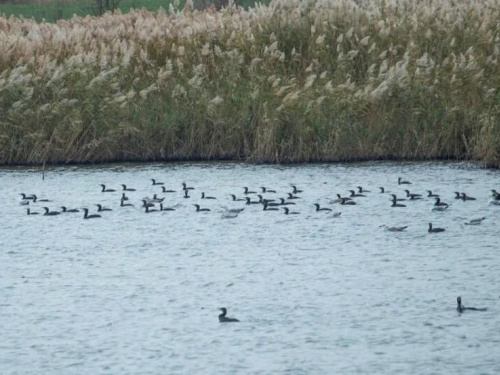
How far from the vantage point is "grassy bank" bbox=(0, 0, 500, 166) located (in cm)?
1992

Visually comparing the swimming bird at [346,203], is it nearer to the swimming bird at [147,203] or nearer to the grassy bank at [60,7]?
the swimming bird at [147,203]

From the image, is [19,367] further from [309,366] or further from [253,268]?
[253,268]

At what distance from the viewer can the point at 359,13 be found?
73.3ft

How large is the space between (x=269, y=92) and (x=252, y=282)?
8673mm

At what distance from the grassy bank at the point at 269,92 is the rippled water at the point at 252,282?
1203mm

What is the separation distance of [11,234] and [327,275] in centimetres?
461

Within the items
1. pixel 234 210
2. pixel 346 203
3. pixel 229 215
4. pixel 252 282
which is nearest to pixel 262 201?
pixel 234 210

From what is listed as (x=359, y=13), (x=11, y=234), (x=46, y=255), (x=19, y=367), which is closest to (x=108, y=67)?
(x=359, y=13)

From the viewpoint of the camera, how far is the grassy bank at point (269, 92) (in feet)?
65.4

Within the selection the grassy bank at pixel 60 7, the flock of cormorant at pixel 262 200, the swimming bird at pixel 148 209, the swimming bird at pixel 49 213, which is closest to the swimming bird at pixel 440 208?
the flock of cormorant at pixel 262 200

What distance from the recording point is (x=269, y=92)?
2053 centimetres

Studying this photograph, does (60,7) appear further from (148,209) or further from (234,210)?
(234,210)

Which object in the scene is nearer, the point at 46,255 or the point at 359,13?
the point at 46,255

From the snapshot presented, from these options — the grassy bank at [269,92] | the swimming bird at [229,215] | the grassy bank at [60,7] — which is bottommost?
the swimming bird at [229,215]
